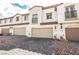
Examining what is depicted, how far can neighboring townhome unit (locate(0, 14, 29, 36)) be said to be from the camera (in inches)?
78.3

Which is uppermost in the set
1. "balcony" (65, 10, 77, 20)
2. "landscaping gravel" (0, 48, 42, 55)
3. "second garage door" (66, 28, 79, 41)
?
"balcony" (65, 10, 77, 20)

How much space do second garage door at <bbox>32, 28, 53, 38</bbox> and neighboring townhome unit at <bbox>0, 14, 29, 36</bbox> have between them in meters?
0.15

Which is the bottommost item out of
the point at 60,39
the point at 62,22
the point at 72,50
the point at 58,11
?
the point at 72,50

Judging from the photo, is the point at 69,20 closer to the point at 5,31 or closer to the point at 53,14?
the point at 53,14

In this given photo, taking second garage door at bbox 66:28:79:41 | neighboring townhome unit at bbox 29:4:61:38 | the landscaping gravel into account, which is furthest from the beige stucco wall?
the landscaping gravel

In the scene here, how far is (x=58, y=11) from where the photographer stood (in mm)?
1895

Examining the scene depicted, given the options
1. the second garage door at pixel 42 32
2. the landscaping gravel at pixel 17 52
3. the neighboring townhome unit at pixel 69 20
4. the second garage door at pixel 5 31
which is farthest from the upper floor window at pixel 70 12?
the second garage door at pixel 5 31

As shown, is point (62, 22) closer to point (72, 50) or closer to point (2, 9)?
point (72, 50)

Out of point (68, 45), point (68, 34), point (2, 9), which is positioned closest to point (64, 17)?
point (68, 34)

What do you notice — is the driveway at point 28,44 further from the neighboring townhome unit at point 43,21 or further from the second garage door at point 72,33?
the second garage door at point 72,33

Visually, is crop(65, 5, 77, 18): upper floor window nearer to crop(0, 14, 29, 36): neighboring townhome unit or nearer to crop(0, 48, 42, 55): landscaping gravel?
crop(0, 14, 29, 36): neighboring townhome unit

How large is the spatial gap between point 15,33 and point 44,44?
481 millimetres

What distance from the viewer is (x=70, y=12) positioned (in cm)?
186

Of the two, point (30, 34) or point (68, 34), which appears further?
point (30, 34)
